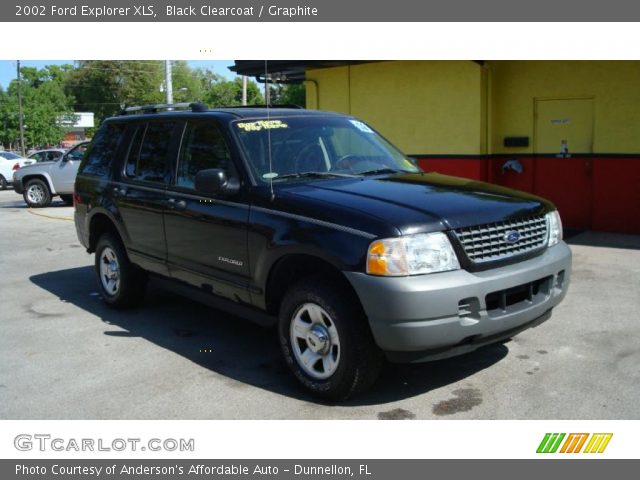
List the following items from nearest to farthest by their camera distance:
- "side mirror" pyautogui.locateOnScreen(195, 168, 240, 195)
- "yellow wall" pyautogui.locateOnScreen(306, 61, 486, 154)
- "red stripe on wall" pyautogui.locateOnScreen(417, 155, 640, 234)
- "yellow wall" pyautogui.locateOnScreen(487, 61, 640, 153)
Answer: "side mirror" pyautogui.locateOnScreen(195, 168, 240, 195)
"yellow wall" pyautogui.locateOnScreen(487, 61, 640, 153)
"red stripe on wall" pyautogui.locateOnScreen(417, 155, 640, 234)
"yellow wall" pyautogui.locateOnScreen(306, 61, 486, 154)

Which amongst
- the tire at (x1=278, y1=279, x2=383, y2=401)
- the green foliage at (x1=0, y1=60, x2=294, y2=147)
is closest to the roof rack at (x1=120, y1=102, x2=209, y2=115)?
the tire at (x1=278, y1=279, x2=383, y2=401)

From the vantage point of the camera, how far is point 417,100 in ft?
39.2

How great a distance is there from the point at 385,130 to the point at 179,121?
7.28m

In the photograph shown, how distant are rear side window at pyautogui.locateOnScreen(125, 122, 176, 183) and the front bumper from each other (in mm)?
2629

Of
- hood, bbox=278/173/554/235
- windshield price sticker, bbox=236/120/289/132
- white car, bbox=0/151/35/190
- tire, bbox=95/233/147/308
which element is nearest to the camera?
hood, bbox=278/173/554/235

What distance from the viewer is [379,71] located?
12383mm

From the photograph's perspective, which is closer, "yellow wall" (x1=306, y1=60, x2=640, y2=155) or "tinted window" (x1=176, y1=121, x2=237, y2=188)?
"tinted window" (x1=176, y1=121, x2=237, y2=188)

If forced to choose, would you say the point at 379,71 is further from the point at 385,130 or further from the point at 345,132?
the point at 345,132

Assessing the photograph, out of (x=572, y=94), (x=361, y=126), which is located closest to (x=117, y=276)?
(x=361, y=126)

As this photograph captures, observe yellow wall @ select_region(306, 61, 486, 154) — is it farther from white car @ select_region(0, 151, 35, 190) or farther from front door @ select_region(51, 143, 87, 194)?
white car @ select_region(0, 151, 35, 190)

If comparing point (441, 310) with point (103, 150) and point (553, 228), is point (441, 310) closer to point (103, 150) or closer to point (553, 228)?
point (553, 228)

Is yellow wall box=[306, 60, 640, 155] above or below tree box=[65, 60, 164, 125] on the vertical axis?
below

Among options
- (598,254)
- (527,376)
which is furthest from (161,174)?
(598,254)

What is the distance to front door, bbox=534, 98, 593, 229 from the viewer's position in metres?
10.8
